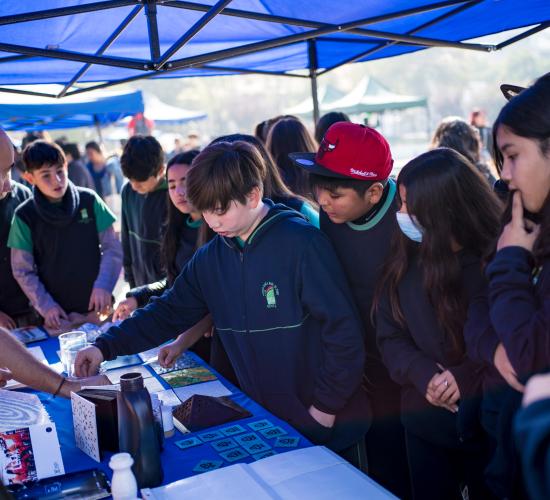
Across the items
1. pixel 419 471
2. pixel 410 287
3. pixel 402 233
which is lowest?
pixel 419 471

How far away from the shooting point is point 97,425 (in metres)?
1.62

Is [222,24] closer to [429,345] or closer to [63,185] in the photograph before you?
[63,185]

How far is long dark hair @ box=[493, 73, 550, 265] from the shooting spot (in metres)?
1.36

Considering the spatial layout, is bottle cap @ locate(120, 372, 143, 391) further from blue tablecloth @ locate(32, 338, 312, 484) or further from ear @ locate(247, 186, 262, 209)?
ear @ locate(247, 186, 262, 209)

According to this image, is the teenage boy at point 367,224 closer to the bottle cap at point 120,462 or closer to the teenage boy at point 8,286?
the bottle cap at point 120,462

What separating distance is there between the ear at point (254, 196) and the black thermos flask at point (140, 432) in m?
0.68

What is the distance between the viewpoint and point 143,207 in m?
3.69

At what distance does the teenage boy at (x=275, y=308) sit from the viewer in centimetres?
189

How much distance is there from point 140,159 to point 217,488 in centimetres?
240

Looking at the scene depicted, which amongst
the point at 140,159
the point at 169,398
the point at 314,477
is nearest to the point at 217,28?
the point at 140,159

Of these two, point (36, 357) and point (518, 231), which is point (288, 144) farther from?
point (518, 231)

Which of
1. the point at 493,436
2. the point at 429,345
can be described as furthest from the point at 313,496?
the point at 429,345

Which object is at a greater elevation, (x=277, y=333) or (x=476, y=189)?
(x=476, y=189)

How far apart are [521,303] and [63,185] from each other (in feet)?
8.66
